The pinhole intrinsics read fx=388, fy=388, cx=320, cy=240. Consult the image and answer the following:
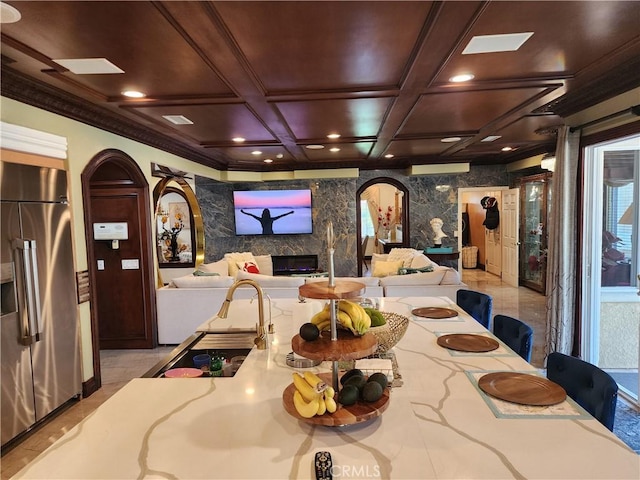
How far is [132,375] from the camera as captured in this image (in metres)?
3.94

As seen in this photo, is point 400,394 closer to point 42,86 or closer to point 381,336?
point 381,336

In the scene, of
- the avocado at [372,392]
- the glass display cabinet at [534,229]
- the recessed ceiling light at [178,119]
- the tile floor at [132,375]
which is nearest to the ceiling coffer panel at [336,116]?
the recessed ceiling light at [178,119]

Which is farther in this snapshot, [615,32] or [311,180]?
[311,180]

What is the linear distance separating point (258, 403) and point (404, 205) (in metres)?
7.29

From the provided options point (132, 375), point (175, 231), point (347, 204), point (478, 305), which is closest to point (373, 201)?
point (347, 204)

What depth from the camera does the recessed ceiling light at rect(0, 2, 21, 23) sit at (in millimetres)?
1718

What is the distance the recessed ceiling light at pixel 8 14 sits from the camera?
1.72 m

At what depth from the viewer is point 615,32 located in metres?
2.18

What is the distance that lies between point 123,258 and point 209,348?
3.15 m

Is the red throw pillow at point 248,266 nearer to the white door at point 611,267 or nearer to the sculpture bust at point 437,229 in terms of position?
the sculpture bust at point 437,229

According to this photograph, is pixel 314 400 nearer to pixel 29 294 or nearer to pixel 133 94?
pixel 29 294

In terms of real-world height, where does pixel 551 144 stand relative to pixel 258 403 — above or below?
above

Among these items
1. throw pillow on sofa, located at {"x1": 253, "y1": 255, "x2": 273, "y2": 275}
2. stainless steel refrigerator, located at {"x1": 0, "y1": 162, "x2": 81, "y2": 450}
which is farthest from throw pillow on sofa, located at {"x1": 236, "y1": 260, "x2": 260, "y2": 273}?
stainless steel refrigerator, located at {"x1": 0, "y1": 162, "x2": 81, "y2": 450}

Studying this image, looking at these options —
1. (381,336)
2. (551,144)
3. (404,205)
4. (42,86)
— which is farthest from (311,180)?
(381,336)
